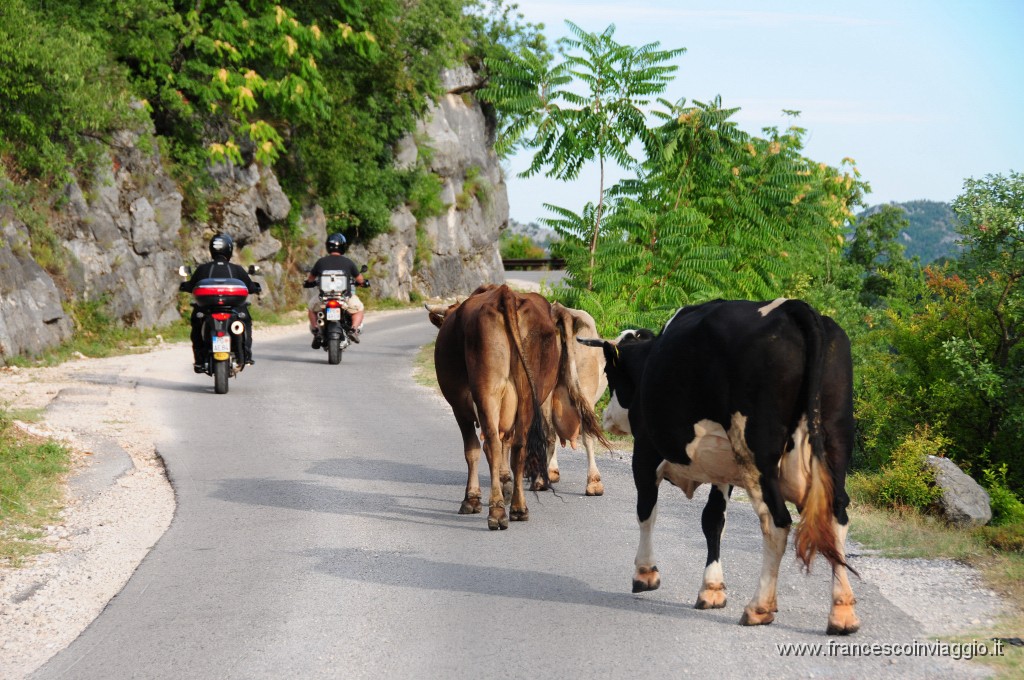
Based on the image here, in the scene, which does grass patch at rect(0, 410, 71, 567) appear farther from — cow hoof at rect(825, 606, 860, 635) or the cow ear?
cow hoof at rect(825, 606, 860, 635)

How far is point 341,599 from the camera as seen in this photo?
248 inches

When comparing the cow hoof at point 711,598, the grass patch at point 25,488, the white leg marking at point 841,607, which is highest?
the white leg marking at point 841,607

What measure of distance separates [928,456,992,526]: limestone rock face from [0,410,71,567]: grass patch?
6932 millimetres

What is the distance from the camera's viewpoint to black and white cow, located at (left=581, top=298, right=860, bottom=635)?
5500 millimetres

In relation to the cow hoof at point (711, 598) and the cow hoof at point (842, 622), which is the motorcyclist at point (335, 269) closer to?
the cow hoof at point (711, 598)

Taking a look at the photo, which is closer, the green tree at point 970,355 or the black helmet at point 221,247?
the green tree at point 970,355

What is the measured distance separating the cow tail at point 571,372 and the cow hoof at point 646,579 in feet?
6.54

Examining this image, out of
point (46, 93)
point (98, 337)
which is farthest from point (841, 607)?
point (98, 337)

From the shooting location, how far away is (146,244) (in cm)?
2486

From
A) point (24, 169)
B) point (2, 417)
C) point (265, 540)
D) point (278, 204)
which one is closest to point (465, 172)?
point (278, 204)

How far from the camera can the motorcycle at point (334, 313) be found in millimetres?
19562

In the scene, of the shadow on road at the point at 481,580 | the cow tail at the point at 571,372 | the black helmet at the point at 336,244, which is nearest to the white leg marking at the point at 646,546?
the shadow on road at the point at 481,580

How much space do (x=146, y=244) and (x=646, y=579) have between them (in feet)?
68.6

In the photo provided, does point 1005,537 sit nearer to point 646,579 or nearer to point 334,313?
point 646,579
